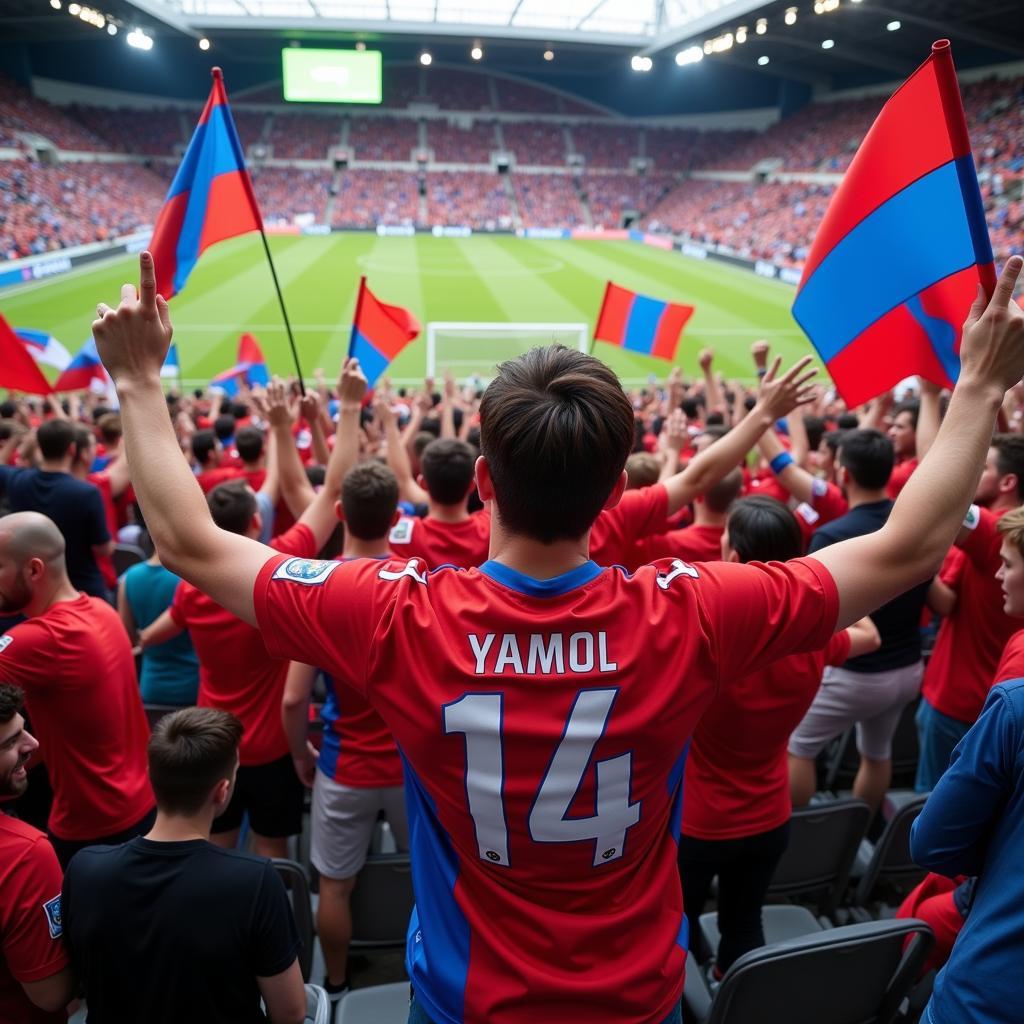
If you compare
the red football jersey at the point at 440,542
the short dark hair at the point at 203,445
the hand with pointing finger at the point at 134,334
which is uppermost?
the hand with pointing finger at the point at 134,334

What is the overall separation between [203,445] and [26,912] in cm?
431

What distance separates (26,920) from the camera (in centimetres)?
211

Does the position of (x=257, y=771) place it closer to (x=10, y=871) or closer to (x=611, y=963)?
(x=10, y=871)

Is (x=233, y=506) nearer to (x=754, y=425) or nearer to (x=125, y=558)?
(x=754, y=425)

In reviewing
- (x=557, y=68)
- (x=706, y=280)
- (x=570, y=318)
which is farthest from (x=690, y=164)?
(x=570, y=318)

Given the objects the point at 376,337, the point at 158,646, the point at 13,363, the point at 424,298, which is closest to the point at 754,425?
the point at 158,646

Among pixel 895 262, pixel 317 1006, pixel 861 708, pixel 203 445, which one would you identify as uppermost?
pixel 895 262

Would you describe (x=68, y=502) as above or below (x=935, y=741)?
above

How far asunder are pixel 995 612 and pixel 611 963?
10.3 feet

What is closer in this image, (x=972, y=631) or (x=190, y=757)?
(x=190, y=757)

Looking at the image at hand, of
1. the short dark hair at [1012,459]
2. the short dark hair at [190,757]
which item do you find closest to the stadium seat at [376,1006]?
the short dark hair at [190,757]

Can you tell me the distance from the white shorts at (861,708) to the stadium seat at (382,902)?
2.24 meters

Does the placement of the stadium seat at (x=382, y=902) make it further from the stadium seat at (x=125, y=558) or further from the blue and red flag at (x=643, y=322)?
the blue and red flag at (x=643, y=322)

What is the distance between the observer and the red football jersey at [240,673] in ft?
11.6
